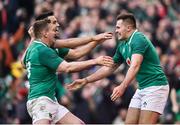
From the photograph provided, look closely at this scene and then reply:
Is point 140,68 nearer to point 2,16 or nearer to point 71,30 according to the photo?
point 71,30

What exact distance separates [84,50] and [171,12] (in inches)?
373

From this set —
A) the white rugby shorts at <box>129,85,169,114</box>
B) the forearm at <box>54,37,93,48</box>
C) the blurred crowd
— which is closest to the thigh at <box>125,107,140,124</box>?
the white rugby shorts at <box>129,85,169,114</box>

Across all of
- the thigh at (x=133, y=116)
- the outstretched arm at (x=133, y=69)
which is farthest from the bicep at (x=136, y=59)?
the thigh at (x=133, y=116)

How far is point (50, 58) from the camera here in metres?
12.3

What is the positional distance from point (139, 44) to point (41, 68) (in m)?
1.58

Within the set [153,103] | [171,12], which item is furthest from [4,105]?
[153,103]

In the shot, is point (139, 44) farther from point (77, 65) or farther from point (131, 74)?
point (77, 65)

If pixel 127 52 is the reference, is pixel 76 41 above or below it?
above

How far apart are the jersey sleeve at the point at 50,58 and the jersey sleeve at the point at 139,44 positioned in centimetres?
124

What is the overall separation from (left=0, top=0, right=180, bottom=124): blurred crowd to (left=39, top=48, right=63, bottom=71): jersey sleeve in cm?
541

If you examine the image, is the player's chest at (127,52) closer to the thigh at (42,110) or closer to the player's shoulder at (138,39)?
the player's shoulder at (138,39)

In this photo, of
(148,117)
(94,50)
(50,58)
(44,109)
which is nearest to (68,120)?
(44,109)

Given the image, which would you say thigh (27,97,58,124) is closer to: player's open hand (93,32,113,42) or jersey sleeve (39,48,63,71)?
jersey sleeve (39,48,63,71)

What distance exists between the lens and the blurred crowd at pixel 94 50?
19094 millimetres
